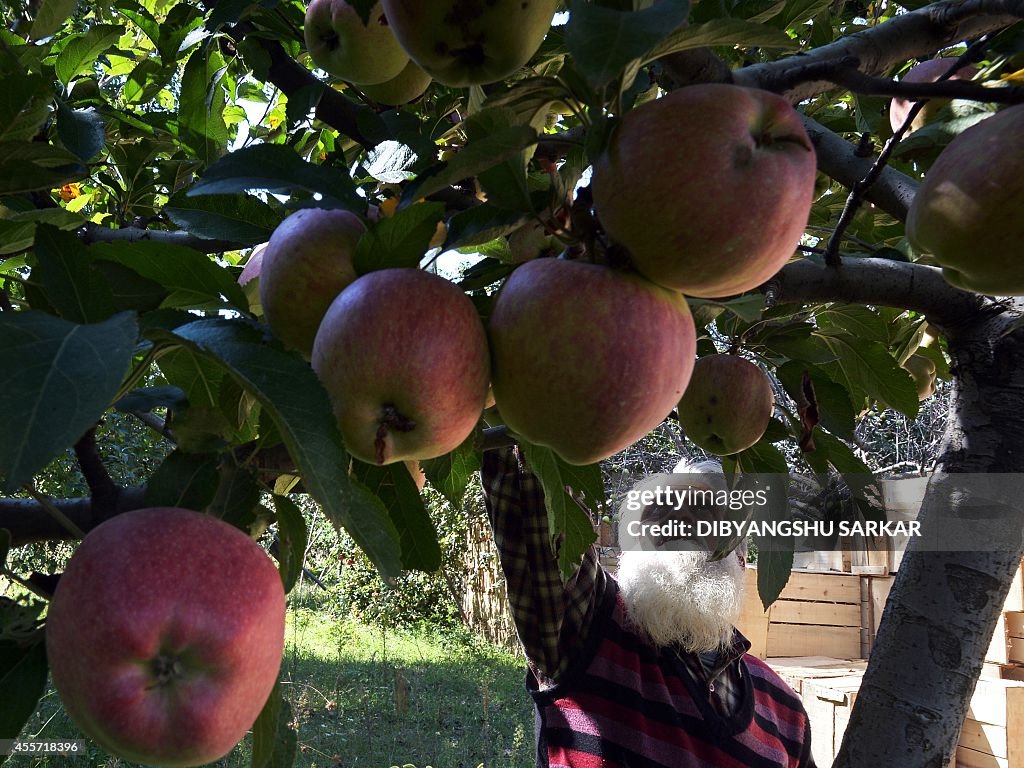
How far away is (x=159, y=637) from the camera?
50cm

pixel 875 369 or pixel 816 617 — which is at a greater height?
pixel 875 369

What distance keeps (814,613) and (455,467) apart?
12.5ft

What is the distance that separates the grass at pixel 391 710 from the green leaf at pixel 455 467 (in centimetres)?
306

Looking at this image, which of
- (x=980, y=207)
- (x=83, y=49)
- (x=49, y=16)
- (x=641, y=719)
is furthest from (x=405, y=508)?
(x=641, y=719)

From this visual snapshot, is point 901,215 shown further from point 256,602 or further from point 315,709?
point 315,709

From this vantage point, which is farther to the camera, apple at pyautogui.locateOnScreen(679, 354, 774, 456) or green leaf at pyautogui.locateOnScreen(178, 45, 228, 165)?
green leaf at pyautogui.locateOnScreen(178, 45, 228, 165)

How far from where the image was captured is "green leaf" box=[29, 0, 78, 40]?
1394 millimetres

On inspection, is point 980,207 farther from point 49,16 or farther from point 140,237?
point 49,16

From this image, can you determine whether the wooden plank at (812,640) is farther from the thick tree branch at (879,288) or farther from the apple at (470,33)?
the apple at (470,33)

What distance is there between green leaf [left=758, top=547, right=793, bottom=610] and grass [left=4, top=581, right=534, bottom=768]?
321 cm

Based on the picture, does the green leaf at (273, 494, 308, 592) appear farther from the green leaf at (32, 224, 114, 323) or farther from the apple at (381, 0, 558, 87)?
the apple at (381, 0, 558, 87)

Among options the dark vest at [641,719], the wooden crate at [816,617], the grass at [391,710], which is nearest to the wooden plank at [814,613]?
the wooden crate at [816,617]

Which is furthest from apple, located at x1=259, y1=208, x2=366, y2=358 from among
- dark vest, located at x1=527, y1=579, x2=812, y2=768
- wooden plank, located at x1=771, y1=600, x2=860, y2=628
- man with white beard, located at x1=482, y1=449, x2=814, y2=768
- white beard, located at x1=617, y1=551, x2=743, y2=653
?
wooden plank, located at x1=771, y1=600, x2=860, y2=628

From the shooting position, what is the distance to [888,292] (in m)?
1.16
